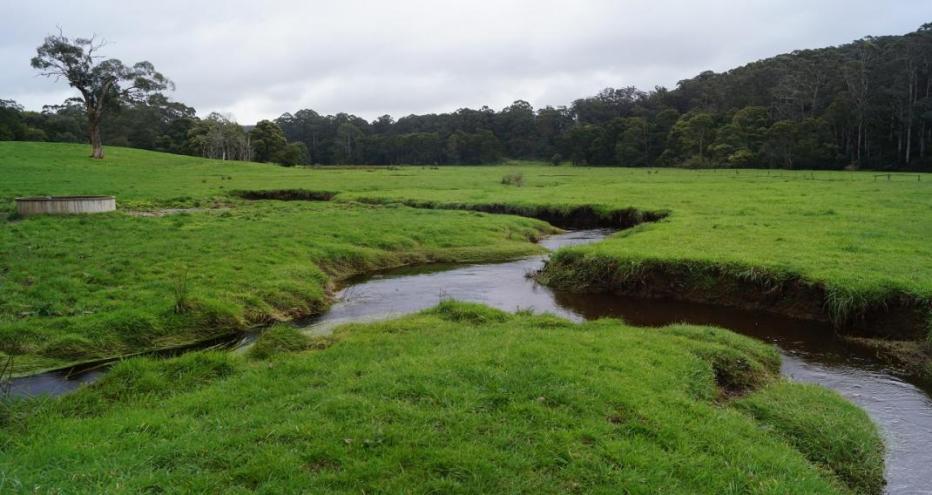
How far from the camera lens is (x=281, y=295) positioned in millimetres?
16547

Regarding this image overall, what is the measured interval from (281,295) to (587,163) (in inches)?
4296

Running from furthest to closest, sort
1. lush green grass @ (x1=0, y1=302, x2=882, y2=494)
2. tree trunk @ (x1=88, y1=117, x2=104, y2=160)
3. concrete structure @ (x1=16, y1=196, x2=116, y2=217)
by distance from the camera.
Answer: tree trunk @ (x1=88, y1=117, x2=104, y2=160) → concrete structure @ (x1=16, y1=196, x2=116, y2=217) → lush green grass @ (x1=0, y1=302, x2=882, y2=494)

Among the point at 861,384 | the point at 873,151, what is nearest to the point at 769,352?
the point at 861,384

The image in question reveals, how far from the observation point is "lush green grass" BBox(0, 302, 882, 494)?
648 centimetres

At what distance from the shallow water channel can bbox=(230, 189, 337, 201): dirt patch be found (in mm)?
25429

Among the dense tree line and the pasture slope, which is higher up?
the dense tree line

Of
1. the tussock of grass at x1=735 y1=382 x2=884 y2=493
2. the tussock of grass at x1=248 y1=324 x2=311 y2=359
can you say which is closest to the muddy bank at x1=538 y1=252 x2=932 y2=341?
the tussock of grass at x1=735 y1=382 x2=884 y2=493

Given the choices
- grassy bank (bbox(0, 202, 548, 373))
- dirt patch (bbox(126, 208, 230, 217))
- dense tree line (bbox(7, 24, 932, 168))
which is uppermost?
dense tree line (bbox(7, 24, 932, 168))

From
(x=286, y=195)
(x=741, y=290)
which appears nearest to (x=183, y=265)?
(x=741, y=290)

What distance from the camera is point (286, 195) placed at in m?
46.9

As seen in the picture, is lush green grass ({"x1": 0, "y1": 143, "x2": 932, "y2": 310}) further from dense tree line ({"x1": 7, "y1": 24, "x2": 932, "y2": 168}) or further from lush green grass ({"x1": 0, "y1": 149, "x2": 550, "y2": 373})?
dense tree line ({"x1": 7, "y1": 24, "x2": 932, "y2": 168})

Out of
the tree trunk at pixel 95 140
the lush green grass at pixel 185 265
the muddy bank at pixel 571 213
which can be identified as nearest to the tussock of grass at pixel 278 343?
the lush green grass at pixel 185 265

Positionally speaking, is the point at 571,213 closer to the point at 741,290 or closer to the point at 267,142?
the point at 741,290

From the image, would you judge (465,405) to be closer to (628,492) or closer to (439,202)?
(628,492)
